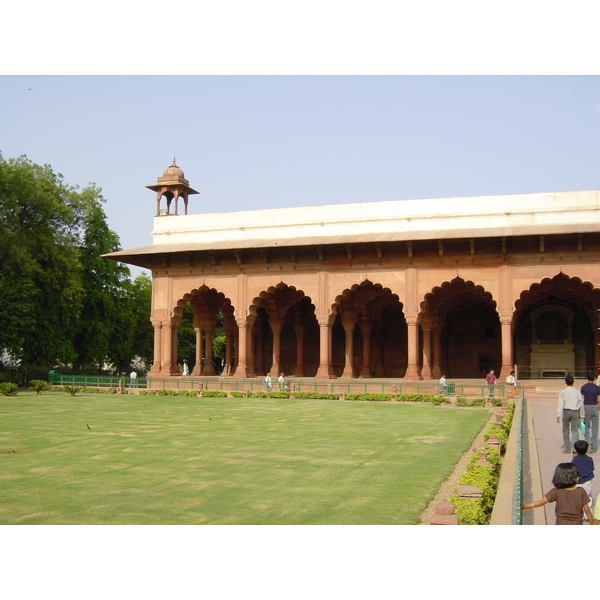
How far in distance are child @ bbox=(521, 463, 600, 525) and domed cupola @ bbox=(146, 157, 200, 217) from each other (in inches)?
1093

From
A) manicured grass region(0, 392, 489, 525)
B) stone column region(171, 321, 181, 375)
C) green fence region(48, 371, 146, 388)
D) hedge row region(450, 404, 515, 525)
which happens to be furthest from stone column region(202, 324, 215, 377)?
hedge row region(450, 404, 515, 525)

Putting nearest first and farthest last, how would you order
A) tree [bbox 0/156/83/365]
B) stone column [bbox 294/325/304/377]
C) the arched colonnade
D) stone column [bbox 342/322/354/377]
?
the arched colonnade → stone column [bbox 342/322/354/377] → tree [bbox 0/156/83/365] → stone column [bbox 294/325/304/377]

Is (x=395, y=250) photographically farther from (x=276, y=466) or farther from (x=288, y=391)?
(x=276, y=466)

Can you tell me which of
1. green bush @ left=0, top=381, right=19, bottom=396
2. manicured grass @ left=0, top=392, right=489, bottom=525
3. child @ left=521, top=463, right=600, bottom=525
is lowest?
manicured grass @ left=0, top=392, right=489, bottom=525

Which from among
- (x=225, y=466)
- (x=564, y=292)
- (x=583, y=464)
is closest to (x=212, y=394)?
(x=564, y=292)

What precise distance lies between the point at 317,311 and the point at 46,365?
49.0 feet

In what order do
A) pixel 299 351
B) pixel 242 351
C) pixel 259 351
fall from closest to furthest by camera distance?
1. pixel 242 351
2. pixel 299 351
3. pixel 259 351

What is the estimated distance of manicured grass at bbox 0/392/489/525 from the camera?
6.83m

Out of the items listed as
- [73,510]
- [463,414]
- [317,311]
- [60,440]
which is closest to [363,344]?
[317,311]

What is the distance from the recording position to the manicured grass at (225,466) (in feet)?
22.4

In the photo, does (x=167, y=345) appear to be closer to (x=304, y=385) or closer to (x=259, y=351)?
(x=259, y=351)

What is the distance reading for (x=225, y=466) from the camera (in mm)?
9305

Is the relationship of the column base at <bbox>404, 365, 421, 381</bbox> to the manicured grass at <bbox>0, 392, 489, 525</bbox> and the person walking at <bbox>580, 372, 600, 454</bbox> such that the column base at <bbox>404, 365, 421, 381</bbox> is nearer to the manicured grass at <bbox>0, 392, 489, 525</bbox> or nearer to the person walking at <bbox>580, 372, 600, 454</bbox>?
the manicured grass at <bbox>0, 392, 489, 525</bbox>

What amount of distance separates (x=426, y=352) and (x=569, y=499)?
70.7 ft
